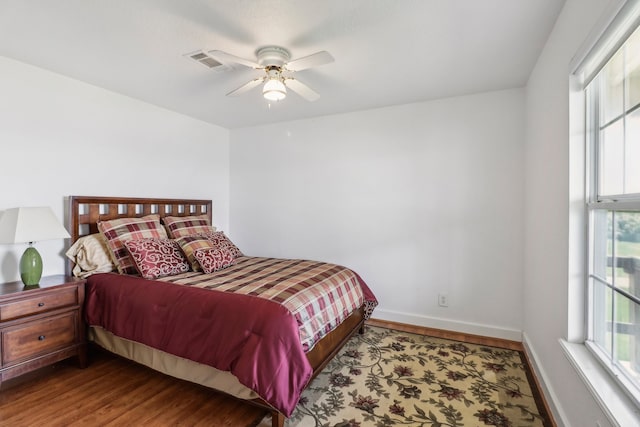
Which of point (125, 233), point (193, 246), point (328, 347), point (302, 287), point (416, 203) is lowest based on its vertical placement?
point (328, 347)

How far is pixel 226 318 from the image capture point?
1.92m

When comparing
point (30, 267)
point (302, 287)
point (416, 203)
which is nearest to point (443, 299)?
point (416, 203)

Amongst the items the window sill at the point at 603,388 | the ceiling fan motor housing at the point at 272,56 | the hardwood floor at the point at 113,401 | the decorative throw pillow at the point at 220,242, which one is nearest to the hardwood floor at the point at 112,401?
the hardwood floor at the point at 113,401

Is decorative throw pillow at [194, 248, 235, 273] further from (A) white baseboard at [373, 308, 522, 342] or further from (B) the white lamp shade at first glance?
(A) white baseboard at [373, 308, 522, 342]

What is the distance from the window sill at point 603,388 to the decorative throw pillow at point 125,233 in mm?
3073

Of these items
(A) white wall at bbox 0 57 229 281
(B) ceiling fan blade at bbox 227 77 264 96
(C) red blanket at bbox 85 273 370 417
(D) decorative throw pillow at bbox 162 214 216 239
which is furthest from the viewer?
(D) decorative throw pillow at bbox 162 214 216 239

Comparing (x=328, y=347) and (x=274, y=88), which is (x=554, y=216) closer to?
(x=328, y=347)

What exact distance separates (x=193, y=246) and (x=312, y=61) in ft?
6.46

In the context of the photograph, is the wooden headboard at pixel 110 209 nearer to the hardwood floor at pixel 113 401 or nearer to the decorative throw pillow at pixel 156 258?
the decorative throw pillow at pixel 156 258

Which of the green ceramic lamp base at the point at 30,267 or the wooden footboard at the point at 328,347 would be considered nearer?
the wooden footboard at the point at 328,347

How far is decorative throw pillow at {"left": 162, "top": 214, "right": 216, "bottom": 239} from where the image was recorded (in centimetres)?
332

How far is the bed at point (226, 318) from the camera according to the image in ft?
5.76

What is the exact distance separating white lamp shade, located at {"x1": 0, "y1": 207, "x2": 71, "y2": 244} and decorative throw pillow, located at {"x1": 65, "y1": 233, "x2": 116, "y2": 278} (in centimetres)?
34

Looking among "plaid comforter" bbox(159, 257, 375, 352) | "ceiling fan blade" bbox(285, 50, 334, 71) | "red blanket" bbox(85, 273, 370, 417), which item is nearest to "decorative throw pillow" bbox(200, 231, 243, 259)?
"plaid comforter" bbox(159, 257, 375, 352)
